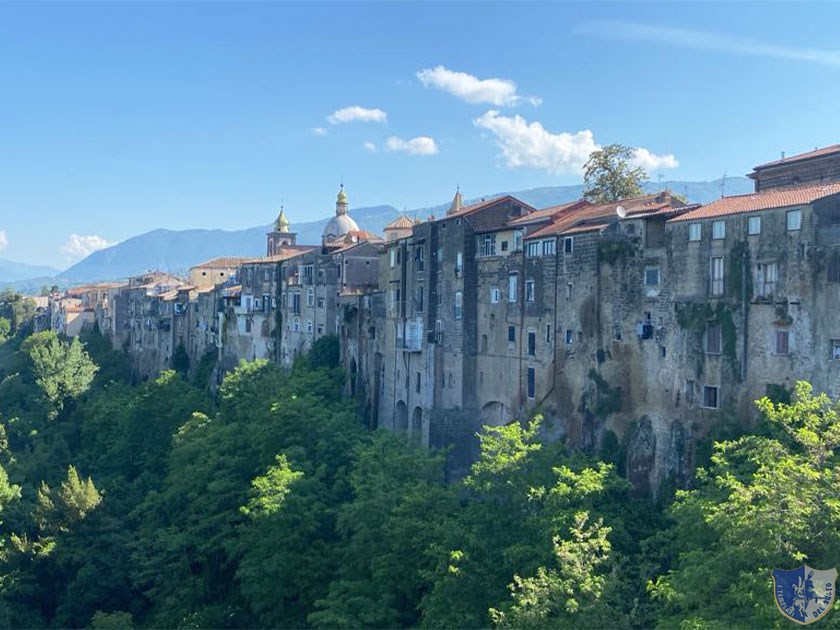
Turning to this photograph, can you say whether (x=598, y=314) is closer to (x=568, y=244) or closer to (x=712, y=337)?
(x=568, y=244)

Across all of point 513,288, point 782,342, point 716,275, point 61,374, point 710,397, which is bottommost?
point 61,374

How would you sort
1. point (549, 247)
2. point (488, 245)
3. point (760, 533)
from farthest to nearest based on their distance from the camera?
1. point (488, 245)
2. point (549, 247)
3. point (760, 533)

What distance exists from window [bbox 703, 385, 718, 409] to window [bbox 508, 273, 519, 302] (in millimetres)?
13651

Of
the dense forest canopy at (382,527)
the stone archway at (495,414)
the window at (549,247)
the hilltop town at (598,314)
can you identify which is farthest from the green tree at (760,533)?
the stone archway at (495,414)

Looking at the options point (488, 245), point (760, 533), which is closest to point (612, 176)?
point (488, 245)

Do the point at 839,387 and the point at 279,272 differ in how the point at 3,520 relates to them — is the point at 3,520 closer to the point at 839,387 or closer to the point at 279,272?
the point at 279,272

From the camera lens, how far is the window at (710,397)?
3553 cm

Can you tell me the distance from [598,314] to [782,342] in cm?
990

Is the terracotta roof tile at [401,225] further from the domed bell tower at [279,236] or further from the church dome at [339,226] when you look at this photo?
the domed bell tower at [279,236]

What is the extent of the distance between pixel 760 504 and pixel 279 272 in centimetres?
5647

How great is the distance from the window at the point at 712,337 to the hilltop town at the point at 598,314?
77 mm

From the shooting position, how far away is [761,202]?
3450 centimetres

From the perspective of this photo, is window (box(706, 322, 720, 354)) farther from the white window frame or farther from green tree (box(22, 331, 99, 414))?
green tree (box(22, 331, 99, 414))

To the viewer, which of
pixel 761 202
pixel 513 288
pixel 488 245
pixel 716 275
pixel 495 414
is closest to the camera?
pixel 761 202
